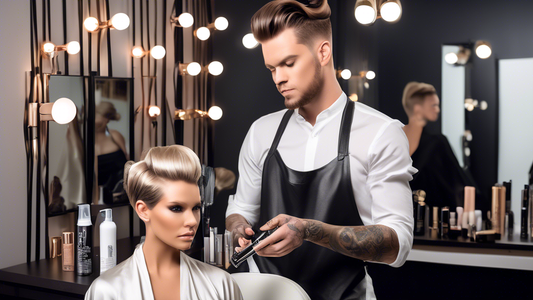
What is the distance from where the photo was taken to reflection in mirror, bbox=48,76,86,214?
2.03m

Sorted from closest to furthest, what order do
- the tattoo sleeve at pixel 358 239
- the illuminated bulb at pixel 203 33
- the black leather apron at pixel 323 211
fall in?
the tattoo sleeve at pixel 358 239, the black leather apron at pixel 323 211, the illuminated bulb at pixel 203 33

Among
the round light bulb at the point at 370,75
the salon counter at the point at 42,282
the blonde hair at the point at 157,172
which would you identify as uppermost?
the round light bulb at the point at 370,75

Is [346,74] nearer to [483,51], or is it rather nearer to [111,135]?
[483,51]

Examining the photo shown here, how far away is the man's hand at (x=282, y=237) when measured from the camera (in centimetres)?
136

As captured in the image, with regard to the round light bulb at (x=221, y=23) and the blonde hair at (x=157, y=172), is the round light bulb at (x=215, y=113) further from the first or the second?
the blonde hair at (x=157, y=172)

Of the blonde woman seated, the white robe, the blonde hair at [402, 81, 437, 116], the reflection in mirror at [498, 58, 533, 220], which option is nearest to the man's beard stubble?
the blonde woman seated

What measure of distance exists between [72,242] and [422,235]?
1.74 meters

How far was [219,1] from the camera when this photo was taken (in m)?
2.72

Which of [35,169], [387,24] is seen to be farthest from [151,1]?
[387,24]

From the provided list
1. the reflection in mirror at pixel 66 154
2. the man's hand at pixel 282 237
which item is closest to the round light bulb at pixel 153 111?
the reflection in mirror at pixel 66 154

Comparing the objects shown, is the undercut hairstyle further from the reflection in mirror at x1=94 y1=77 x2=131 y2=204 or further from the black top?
the black top

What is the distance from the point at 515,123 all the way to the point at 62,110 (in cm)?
Answer: 232

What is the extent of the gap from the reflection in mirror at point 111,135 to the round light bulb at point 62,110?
0.34 m

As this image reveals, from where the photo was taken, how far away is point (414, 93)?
2766 millimetres
